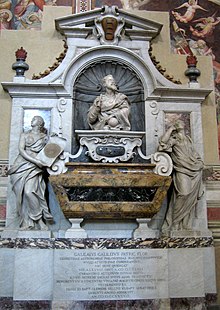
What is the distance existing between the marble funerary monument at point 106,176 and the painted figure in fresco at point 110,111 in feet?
0.05

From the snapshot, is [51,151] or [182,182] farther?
[182,182]

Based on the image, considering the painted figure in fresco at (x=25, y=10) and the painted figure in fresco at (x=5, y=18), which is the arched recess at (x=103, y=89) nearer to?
the painted figure in fresco at (x=25, y=10)

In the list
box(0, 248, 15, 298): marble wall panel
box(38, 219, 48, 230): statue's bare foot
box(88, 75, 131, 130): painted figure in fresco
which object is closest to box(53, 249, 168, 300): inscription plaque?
box(38, 219, 48, 230): statue's bare foot

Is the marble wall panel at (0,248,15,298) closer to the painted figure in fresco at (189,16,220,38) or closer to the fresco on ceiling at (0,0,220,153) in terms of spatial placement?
the fresco on ceiling at (0,0,220,153)

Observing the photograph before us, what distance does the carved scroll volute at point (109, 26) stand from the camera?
6.94 metres

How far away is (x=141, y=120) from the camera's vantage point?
6.86m

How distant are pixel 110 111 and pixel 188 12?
8.54 feet

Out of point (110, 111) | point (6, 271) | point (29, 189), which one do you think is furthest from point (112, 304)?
point (110, 111)

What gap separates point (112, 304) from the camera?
5715 mm

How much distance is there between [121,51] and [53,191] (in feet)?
8.33

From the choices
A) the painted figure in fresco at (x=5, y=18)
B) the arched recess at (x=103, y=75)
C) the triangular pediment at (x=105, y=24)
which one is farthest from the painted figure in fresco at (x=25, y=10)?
the arched recess at (x=103, y=75)

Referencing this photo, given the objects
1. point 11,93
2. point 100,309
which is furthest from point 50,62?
point 100,309

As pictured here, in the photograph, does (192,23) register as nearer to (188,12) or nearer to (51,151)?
(188,12)

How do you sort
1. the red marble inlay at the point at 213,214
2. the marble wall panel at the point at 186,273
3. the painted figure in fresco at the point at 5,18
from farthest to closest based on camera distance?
1. the painted figure in fresco at the point at 5,18
2. the red marble inlay at the point at 213,214
3. the marble wall panel at the point at 186,273
